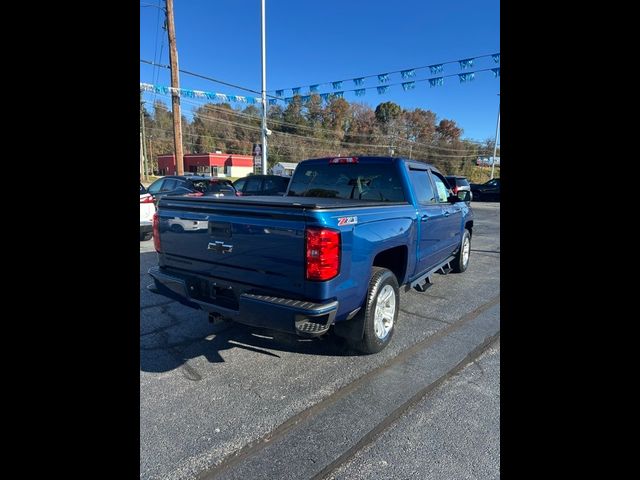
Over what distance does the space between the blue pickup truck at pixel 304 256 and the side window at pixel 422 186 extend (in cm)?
4

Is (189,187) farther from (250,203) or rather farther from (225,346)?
(250,203)

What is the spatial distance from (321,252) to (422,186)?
2.61m

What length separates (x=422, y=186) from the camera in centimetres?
486

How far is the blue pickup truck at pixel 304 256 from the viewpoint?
2791mm

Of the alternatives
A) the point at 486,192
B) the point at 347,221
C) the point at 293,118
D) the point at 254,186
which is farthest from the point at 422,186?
the point at 293,118

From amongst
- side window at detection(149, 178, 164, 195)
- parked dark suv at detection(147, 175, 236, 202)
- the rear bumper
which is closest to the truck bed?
the rear bumper

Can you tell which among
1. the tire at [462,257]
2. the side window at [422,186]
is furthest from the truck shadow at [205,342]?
the tire at [462,257]

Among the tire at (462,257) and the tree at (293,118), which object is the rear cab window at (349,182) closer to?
the tire at (462,257)
